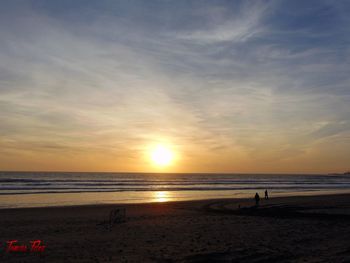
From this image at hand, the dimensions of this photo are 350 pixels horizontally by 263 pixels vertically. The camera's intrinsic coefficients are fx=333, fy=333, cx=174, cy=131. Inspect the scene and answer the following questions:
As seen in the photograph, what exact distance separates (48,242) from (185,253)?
6641 millimetres

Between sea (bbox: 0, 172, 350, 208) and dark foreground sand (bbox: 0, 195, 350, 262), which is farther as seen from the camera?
sea (bbox: 0, 172, 350, 208)

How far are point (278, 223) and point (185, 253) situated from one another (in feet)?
33.4

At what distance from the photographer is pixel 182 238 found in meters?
16.1

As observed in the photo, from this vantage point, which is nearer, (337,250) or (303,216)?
(337,250)

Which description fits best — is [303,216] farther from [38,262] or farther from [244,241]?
[38,262]

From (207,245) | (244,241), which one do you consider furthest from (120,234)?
(244,241)

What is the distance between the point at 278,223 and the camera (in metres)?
21.1

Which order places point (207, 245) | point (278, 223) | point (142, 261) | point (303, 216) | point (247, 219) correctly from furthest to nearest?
point (303, 216)
point (247, 219)
point (278, 223)
point (207, 245)
point (142, 261)

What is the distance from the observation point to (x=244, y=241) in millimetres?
15234

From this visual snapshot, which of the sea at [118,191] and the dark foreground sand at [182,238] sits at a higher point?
the sea at [118,191]

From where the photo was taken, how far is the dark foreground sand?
12602 mm

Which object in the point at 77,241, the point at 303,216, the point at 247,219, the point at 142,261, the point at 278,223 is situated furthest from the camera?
the point at 303,216

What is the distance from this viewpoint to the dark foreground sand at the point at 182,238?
12602mm

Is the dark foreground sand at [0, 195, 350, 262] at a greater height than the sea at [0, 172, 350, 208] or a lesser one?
lesser
